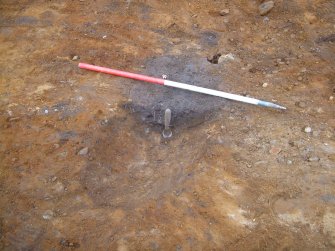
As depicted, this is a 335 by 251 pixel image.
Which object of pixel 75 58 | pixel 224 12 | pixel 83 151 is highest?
pixel 224 12

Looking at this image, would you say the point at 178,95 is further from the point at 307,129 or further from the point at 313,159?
the point at 313,159

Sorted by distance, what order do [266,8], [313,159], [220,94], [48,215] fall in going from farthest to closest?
[266,8]
[220,94]
[313,159]
[48,215]

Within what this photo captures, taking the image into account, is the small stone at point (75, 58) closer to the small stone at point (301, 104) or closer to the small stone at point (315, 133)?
the small stone at point (301, 104)

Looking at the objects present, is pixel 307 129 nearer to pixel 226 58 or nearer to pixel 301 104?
pixel 301 104

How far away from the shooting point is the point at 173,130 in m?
4.25

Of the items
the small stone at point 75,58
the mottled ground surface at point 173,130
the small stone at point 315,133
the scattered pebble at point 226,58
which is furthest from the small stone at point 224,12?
the small stone at point 315,133

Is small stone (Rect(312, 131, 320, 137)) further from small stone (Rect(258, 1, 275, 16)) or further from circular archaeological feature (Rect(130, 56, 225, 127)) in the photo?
small stone (Rect(258, 1, 275, 16))

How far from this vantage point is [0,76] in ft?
15.8

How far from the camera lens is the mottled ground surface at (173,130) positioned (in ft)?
11.6

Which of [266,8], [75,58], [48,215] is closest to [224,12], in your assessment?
[266,8]

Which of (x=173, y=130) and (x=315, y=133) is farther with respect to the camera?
(x=173, y=130)

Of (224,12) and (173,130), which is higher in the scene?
(224,12)

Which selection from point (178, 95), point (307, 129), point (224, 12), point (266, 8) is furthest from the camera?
point (224, 12)

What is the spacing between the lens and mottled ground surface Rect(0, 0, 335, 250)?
3539 mm
